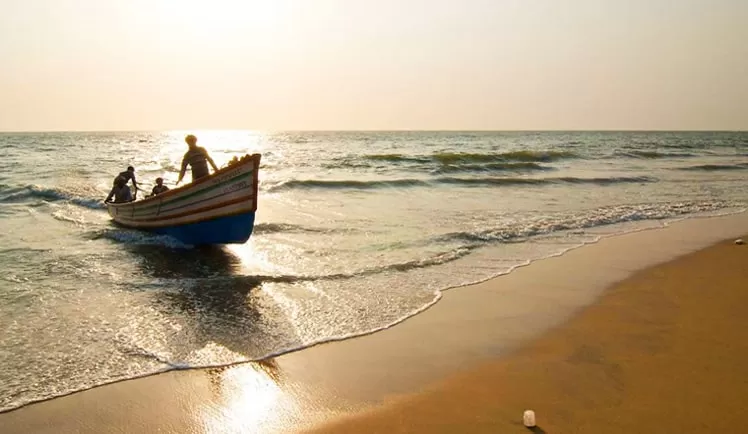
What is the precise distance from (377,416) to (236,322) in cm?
270

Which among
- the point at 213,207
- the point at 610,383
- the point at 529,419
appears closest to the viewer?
the point at 529,419

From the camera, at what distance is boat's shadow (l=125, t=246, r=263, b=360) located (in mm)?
5604

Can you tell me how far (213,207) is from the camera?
1017 cm

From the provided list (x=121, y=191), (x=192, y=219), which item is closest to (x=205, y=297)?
(x=192, y=219)

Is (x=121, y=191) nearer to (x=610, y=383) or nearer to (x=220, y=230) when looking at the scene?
(x=220, y=230)

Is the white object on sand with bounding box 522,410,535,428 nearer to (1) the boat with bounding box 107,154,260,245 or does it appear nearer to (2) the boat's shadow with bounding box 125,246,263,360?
(2) the boat's shadow with bounding box 125,246,263,360

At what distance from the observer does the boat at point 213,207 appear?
31.7ft

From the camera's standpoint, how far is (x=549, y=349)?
16.9 feet

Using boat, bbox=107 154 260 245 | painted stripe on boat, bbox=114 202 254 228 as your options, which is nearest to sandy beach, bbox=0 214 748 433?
boat, bbox=107 154 260 245

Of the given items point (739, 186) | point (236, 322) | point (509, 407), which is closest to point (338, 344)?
point (236, 322)

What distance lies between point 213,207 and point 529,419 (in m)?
7.73

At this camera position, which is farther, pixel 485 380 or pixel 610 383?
pixel 485 380

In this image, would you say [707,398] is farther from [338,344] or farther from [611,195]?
[611,195]

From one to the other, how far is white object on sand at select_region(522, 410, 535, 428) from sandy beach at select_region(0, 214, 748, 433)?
0.08 metres
